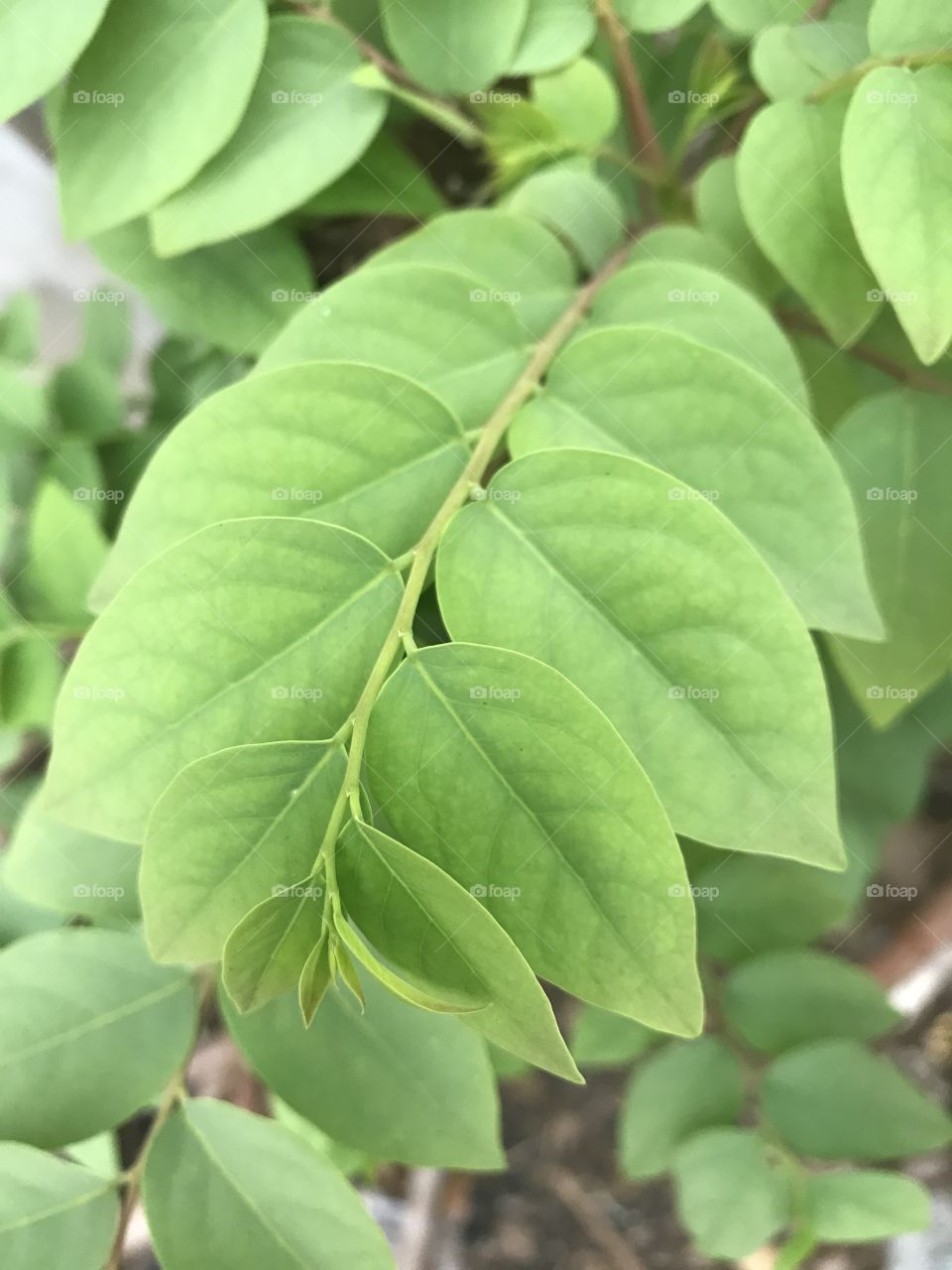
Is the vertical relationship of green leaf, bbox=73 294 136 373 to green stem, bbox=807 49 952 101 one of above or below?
below

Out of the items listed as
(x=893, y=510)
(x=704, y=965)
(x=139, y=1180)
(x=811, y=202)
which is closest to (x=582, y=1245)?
(x=704, y=965)

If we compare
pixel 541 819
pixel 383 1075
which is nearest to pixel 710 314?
pixel 541 819

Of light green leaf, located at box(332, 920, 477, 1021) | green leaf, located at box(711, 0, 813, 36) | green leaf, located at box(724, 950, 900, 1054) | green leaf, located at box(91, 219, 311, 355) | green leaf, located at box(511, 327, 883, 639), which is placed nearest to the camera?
light green leaf, located at box(332, 920, 477, 1021)

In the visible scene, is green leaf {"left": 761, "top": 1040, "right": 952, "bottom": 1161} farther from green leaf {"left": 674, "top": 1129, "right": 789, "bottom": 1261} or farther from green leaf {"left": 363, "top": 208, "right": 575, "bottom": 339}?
green leaf {"left": 363, "top": 208, "right": 575, "bottom": 339}

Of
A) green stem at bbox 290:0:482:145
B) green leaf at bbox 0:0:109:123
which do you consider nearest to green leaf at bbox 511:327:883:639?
green stem at bbox 290:0:482:145

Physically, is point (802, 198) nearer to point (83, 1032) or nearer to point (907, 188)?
point (907, 188)

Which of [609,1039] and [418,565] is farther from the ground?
[418,565]

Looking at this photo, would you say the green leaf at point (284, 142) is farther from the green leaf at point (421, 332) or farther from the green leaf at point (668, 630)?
the green leaf at point (668, 630)

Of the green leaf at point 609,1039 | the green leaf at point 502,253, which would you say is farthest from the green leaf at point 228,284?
the green leaf at point 609,1039
